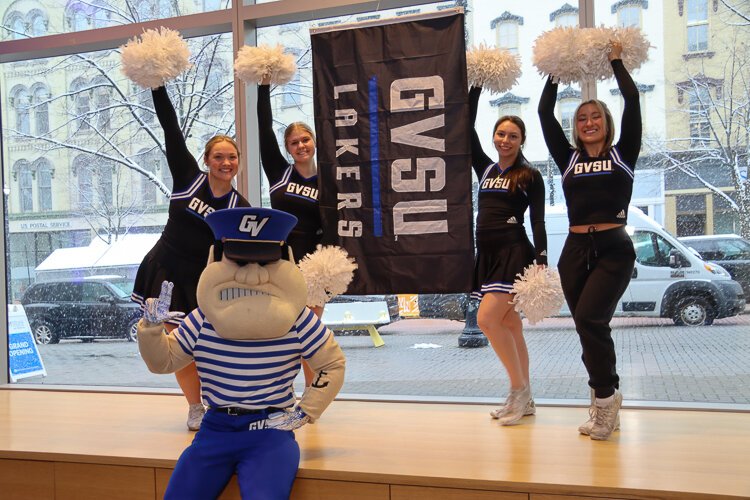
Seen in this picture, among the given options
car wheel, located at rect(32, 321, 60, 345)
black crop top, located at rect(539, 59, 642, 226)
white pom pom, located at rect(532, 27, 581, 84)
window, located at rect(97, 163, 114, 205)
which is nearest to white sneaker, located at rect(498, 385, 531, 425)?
black crop top, located at rect(539, 59, 642, 226)

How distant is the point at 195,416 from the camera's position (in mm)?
3344

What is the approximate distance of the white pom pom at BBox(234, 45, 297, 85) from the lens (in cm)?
349

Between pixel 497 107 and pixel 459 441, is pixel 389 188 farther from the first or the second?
pixel 459 441

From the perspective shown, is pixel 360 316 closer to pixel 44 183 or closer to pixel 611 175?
pixel 611 175

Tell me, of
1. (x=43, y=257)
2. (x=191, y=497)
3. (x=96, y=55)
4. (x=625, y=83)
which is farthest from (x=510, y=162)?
(x=43, y=257)

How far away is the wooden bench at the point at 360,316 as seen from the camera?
14.4 feet

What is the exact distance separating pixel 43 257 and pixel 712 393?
4250 mm

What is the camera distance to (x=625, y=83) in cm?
306

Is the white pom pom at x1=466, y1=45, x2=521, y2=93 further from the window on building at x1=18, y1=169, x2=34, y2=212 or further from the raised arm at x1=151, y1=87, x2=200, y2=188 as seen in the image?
the window on building at x1=18, y1=169, x2=34, y2=212

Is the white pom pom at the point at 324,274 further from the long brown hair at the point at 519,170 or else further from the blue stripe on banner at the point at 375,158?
the long brown hair at the point at 519,170

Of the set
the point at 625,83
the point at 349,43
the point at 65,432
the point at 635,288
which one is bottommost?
the point at 65,432

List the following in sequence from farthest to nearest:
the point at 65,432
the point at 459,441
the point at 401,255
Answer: the point at 401,255 < the point at 65,432 < the point at 459,441

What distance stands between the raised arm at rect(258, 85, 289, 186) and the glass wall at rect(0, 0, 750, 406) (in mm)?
786

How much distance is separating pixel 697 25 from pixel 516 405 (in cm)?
212
